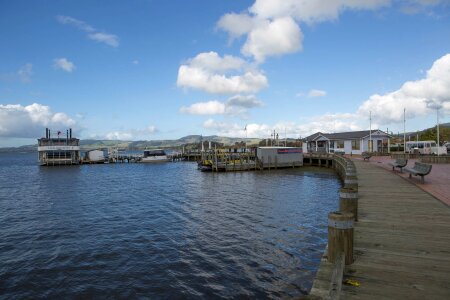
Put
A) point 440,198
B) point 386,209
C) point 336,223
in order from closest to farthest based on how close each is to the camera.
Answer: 1. point 336,223
2. point 386,209
3. point 440,198

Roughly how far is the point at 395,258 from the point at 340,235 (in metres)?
1.55

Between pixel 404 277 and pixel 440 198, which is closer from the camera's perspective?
pixel 404 277

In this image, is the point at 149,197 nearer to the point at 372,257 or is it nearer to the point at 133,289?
the point at 133,289

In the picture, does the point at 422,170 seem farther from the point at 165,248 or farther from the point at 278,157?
the point at 278,157

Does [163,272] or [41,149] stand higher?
[41,149]

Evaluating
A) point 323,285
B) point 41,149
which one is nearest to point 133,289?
point 323,285

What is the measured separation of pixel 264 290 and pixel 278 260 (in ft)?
7.23

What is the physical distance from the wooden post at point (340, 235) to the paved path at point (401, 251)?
0.35 meters

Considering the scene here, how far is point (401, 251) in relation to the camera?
6953 millimetres

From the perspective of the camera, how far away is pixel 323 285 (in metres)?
5.25

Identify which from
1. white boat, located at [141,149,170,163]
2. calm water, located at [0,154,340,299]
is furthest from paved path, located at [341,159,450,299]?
white boat, located at [141,149,170,163]

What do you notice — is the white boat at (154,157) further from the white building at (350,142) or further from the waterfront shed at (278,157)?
the waterfront shed at (278,157)

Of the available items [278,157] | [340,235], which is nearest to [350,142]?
[278,157]

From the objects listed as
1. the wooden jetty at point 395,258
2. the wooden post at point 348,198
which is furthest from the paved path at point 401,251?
the wooden post at point 348,198
